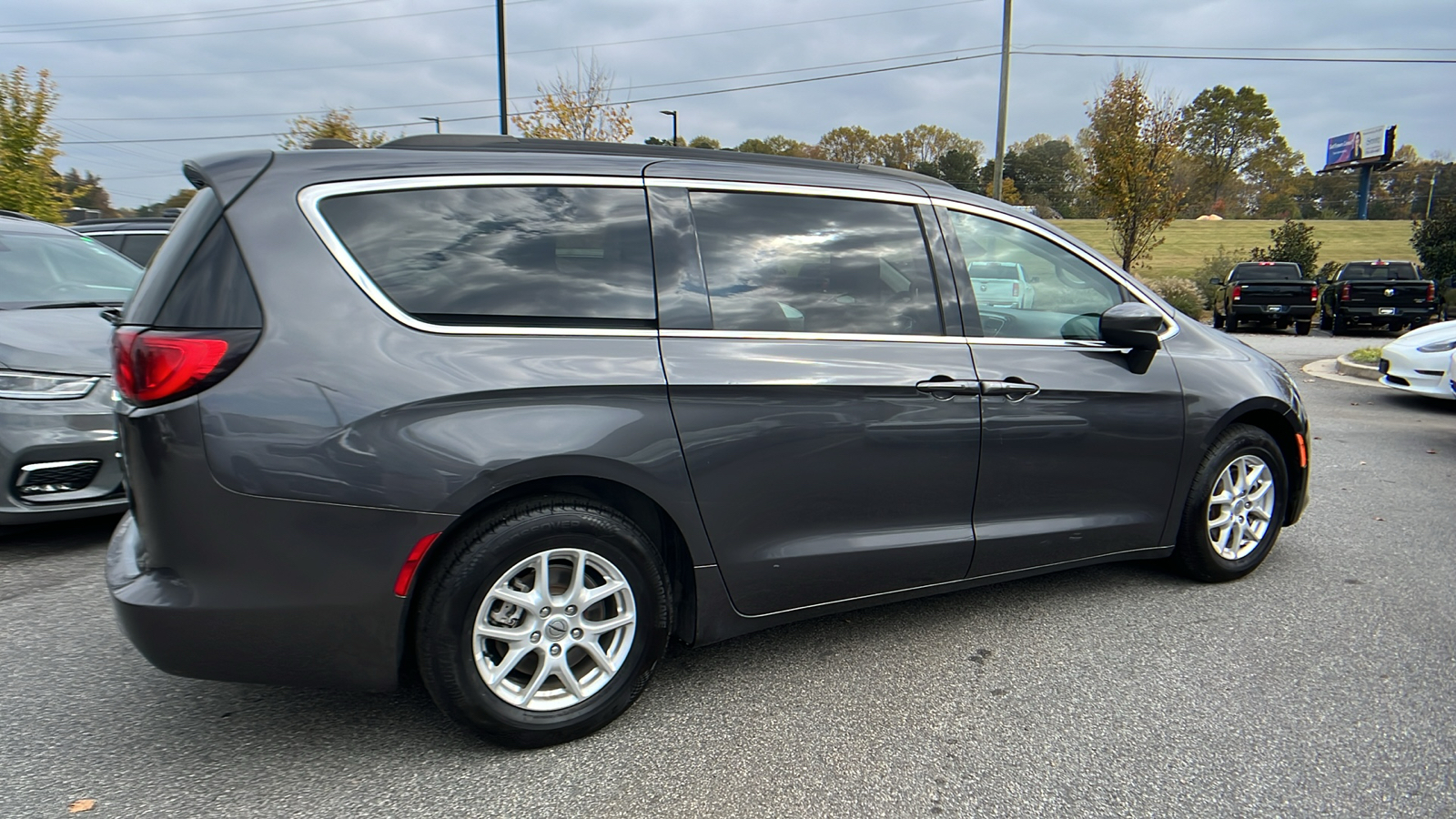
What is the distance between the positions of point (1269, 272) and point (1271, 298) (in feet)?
4.46

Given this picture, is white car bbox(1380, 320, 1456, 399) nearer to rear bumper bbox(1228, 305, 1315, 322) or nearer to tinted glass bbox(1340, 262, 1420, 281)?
rear bumper bbox(1228, 305, 1315, 322)

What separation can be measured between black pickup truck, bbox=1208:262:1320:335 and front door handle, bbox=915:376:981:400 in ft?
68.0

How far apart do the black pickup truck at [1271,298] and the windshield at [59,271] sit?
2188cm

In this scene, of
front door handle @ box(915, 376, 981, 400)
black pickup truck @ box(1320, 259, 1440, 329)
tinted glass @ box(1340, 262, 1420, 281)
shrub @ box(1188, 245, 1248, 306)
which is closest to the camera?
front door handle @ box(915, 376, 981, 400)

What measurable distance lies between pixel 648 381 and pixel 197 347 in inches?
47.0

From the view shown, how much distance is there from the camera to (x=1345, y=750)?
102 inches

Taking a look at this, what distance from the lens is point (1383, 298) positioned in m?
19.8

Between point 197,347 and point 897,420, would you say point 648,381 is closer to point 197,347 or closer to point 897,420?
point 897,420

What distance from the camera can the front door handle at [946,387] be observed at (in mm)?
2996

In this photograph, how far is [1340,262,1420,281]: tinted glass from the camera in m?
20.3

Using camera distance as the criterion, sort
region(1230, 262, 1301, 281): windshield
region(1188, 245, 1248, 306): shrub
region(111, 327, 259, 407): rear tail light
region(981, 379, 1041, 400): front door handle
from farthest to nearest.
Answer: region(1188, 245, 1248, 306): shrub < region(1230, 262, 1301, 281): windshield < region(981, 379, 1041, 400): front door handle < region(111, 327, 259, 407): rear tail light

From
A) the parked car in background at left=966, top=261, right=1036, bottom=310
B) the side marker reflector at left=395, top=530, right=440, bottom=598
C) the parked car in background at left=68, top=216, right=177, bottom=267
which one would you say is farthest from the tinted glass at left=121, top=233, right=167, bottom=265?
the parked car in background at left=966, top=261, right=1036, bottom=310

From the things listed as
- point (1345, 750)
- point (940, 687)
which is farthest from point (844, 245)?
point (1345, 750)

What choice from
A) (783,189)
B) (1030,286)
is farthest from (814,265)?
(1030,286)
